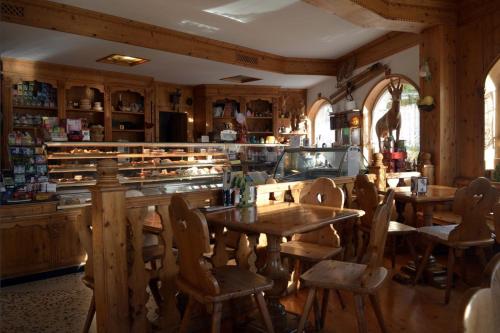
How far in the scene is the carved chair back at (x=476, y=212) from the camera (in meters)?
3.02

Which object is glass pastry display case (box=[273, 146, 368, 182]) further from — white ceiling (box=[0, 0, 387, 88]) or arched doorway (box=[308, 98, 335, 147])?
arched doorway (box=[308, 98, 335, 147])

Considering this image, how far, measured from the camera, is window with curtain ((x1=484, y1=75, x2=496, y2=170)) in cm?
478

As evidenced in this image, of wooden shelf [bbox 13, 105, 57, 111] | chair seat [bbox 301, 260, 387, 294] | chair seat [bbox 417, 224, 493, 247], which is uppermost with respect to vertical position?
wooden shelf [bbox 13, 105, 57, 111]

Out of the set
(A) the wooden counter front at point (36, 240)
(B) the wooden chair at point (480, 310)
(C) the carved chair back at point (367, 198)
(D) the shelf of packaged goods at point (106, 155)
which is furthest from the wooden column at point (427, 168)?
(B) the wooden chair at point (480, 310)

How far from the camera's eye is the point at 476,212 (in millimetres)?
3047

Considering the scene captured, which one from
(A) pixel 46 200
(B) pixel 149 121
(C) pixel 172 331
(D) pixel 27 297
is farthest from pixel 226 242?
(B) pixel 149 121

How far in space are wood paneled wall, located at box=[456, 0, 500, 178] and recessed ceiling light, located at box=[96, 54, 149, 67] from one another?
4521 mm

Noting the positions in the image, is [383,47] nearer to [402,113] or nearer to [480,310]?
[402,113]

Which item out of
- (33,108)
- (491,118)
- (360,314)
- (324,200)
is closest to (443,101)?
(491,118)

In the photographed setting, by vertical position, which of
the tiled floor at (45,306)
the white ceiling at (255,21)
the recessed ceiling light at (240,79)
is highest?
the white ceiling at (255,21)

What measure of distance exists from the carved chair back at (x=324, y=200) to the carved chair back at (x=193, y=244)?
4.09 feet

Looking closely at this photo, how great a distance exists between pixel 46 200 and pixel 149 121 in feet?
12.3

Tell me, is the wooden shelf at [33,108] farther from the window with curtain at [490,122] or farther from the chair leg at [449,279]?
the window with curtain at [490,122]

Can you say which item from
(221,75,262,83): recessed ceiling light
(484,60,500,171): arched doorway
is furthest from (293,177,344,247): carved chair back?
(221,75,262,83): recessed ceiling light
